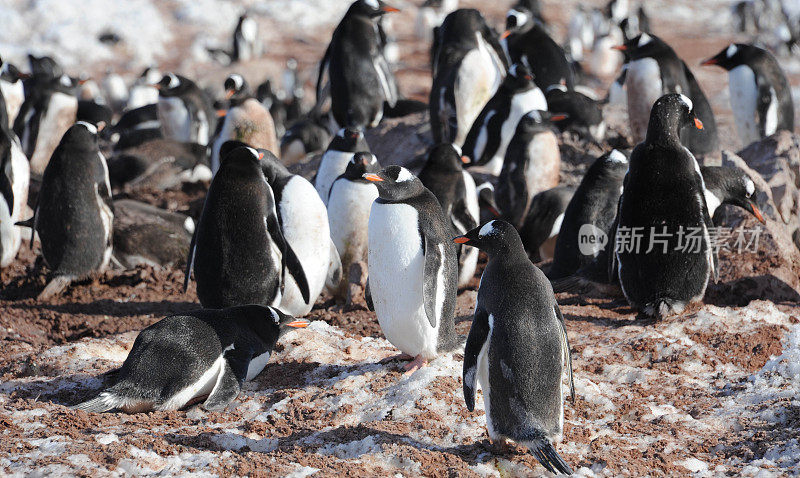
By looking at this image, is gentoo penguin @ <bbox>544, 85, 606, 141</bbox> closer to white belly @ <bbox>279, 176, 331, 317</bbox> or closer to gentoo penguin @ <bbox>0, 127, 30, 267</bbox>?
white belly @ <bbox>279, 176, 331, 317</bbox>

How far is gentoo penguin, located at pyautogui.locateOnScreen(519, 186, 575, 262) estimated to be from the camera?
7637 millimetres

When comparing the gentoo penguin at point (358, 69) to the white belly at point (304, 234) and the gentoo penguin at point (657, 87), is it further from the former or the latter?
the white belly at point (304, 234)

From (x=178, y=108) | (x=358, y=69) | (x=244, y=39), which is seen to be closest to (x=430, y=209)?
(x=358, y=69)

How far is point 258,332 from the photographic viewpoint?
464 cm

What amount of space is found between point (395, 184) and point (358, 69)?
675 cm

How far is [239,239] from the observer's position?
5441 millimetres

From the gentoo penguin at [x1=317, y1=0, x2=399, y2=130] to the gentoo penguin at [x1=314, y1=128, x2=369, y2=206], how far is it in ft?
11.6

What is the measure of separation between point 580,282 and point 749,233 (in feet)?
4.33

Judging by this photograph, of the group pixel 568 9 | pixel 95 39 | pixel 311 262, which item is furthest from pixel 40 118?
pixel 568 9

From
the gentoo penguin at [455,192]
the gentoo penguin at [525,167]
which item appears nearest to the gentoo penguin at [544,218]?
the gentoo penguin at [525,167]

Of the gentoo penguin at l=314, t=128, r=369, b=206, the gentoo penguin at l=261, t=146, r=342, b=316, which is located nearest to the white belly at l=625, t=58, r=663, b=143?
the gentoo penguin at l=314, t=128, r=369, b=206

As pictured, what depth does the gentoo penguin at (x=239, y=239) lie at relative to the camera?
5418mm

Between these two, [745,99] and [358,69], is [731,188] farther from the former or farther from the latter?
[358,69]

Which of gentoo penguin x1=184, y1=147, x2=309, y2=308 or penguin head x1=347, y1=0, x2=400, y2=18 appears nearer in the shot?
gentoo penguin x1=184, y1=147, x2=309, y2=308
